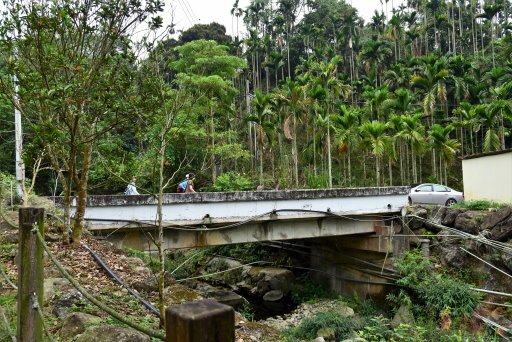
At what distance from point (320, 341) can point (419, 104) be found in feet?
91.0

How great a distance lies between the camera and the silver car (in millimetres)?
19609

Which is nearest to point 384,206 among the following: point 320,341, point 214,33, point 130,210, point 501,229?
point 501,229

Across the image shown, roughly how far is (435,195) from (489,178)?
5.83 metres

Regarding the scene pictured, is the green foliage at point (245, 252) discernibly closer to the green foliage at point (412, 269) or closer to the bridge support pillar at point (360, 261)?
the bridge support pillar at point (360, 261)

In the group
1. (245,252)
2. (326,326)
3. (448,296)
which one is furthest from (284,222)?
(245,252)

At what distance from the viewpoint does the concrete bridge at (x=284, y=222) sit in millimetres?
10414

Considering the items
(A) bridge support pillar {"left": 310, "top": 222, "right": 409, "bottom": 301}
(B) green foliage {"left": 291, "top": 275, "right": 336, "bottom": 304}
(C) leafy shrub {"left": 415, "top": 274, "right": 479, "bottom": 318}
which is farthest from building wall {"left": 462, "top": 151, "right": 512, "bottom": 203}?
(B) green foliage {"left": 291, "top": 275, "right": 336, "bottom": 304}

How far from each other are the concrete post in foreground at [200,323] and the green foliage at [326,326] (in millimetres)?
10012

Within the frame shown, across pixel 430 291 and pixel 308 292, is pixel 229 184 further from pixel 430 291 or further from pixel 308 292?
pixel 430 291

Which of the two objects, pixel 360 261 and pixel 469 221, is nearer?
pixel 469 221

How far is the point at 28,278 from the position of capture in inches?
115

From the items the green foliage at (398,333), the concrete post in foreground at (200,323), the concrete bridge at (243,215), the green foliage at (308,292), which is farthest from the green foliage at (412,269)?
the concrete post in foreground at (200,323)

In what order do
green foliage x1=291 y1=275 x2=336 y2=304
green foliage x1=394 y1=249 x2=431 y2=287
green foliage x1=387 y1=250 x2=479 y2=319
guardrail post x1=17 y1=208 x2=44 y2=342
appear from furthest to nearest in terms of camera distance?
1. green foliage x1=291 y1=275 x2=336 y2=304
2. green foliage x1=394 y1=249 x2=431 y2=287
3. green foliage x1=387 y1=250 x2=479 y2=319
4. guardrail post x1=17 y1=208 x2=44 y2=342

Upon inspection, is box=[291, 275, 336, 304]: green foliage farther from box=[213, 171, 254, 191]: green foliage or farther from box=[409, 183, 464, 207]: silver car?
box=[213, 171, 254, 191]: green foliage
